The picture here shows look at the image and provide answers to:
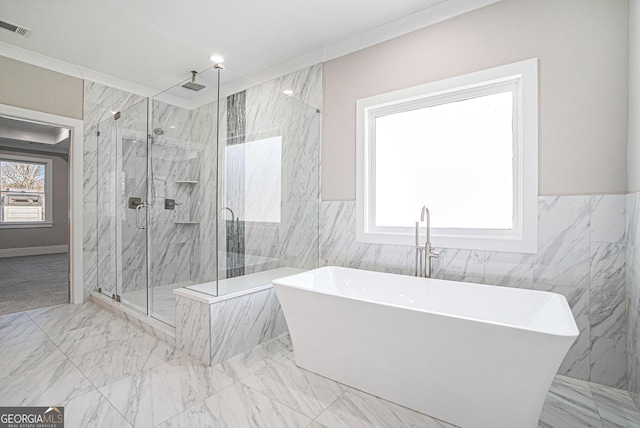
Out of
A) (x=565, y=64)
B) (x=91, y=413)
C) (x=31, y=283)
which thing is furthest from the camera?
(x=31, y=283)

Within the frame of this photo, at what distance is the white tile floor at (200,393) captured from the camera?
5.13 ft

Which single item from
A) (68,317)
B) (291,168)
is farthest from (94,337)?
(291,168)

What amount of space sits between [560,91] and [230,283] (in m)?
2.68

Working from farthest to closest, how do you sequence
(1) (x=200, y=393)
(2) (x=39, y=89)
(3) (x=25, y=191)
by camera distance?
(3) (x=25, y=191) < (2) (x=39, y=89) < (1) (x=200, y=393)

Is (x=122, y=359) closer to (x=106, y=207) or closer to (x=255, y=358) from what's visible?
(x=255, y=358)

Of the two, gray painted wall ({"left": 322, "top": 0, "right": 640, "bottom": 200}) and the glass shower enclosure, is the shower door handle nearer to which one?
the glass shower enclosure

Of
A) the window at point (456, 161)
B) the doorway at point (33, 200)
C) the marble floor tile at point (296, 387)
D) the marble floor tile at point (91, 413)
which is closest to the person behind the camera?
the marble floor tile at point (91, 413)

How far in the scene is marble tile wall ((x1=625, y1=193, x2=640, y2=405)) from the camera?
161 cm

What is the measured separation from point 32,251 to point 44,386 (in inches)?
287

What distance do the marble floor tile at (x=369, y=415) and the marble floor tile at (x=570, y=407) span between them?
57 centimetres

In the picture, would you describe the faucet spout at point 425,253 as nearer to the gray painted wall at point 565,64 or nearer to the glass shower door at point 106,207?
the gray painted wall at point 565,64

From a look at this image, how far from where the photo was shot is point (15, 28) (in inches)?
106

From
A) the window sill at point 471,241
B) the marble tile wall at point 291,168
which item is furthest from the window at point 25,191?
the window sill at point 471,241

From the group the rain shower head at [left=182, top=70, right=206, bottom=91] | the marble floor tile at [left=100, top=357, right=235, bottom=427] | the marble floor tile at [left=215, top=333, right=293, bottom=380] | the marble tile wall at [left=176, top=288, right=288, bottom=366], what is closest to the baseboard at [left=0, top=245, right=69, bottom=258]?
the marble tile wall at [left=176, top=288, right=288, bottom=366]
